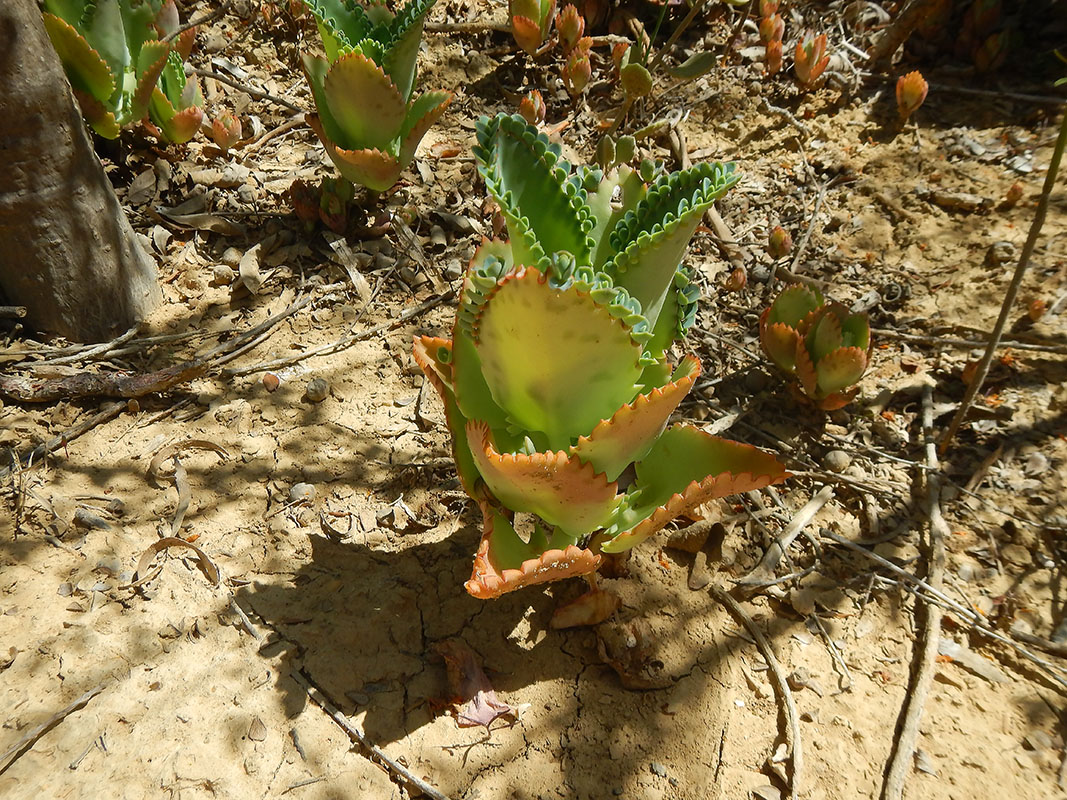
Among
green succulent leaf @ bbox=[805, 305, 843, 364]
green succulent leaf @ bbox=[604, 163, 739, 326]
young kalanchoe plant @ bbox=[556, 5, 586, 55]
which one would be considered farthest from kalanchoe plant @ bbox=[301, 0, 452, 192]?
green succulent leaf @ bbox=[805, 305, 843, 364]

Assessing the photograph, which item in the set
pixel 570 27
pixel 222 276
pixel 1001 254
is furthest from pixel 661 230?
pixel 570 27

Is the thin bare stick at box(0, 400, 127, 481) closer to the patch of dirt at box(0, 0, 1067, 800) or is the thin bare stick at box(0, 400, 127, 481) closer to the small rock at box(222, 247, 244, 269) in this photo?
the patch of dirt at box(0, 0, 1067, 800)

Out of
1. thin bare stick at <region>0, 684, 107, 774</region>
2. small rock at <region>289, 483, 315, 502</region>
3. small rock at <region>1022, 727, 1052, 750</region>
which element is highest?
small rock at <region>289, 483, 315, 502</region>

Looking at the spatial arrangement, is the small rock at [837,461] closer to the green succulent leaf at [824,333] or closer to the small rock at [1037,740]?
the green succulent leaf at [824,333]

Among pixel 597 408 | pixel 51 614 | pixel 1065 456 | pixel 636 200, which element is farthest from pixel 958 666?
pixel 51 614

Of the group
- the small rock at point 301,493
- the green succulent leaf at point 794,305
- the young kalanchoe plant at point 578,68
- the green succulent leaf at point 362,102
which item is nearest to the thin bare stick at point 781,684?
the green succulent leaf at point 794,305

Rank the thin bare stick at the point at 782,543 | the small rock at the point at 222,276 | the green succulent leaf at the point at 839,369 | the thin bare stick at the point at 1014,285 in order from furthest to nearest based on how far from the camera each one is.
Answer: the small rock at the point at 222,276, the green succulent leaf at the point at 839,369, the thin bare stick at the point at 782,543, the thin bare stick at the point at 1014,285
